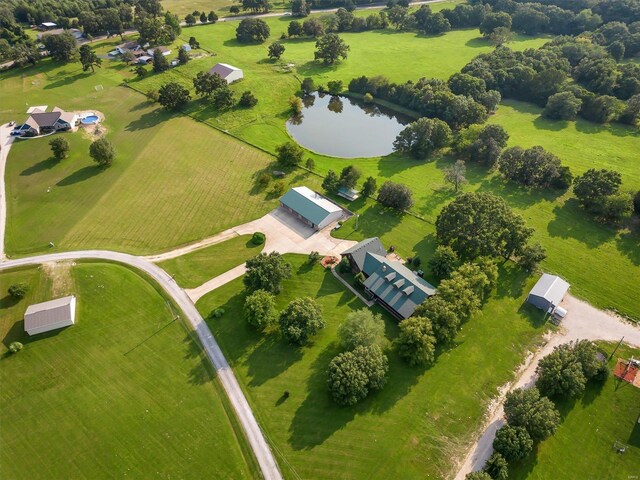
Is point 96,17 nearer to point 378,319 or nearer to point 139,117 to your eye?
point 139,117

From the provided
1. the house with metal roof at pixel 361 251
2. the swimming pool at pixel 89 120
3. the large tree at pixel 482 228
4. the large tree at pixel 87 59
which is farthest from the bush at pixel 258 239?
the large tree at pixel 87 59

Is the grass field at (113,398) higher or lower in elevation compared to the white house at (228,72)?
lower

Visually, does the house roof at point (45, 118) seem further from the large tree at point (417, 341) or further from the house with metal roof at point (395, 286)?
the large tree at point (417, 341)

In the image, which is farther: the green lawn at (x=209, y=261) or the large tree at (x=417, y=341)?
the green lawn at (x=209, y=261)

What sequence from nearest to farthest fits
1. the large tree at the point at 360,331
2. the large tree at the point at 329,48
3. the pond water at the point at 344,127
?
the large tree at the point at 360,331, the pond water at the point at 344,127, the large tree at the point at 329,48

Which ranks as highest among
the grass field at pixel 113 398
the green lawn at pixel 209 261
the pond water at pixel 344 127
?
the pond water at pixel 344 127

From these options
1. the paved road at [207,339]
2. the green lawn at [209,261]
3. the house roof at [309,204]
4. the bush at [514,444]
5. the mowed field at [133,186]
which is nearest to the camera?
the bush at [514,444]

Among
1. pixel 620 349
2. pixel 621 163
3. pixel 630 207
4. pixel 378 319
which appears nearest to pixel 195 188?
pixel 378 319
